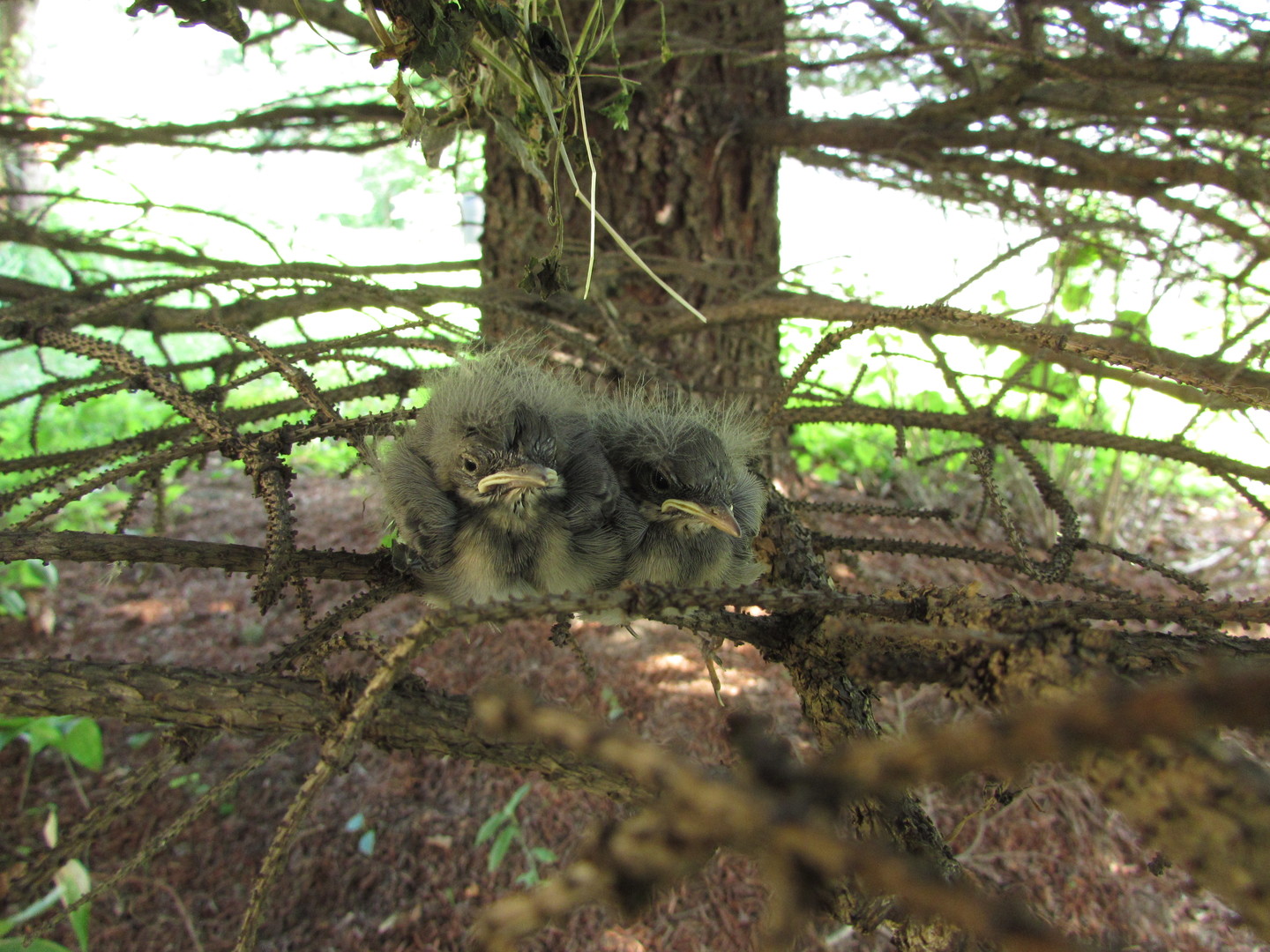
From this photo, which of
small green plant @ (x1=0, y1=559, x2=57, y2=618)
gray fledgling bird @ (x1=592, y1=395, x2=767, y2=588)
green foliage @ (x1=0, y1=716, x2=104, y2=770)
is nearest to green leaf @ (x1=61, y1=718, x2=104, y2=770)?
green foliage @ (x1=0, y1=716, x2=104, y2=770)

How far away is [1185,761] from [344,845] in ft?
10.1

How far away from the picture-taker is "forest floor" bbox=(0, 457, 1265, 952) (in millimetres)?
2424

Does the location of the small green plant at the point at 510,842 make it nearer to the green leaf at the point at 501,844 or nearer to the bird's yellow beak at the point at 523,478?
the green leaf at the point at 501,844

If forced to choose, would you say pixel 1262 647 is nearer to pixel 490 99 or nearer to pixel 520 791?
pixel 490 99

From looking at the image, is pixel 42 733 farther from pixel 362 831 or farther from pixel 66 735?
pixel 362 831

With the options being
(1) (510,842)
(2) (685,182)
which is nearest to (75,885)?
(1) (510,842)

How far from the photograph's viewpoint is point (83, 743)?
8.07 feet

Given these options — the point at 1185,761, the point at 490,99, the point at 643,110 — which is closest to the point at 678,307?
the point at 643,110

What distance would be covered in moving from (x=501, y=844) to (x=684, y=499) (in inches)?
76.5

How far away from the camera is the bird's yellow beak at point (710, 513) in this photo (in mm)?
1192

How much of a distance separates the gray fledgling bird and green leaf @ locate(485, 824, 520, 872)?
175cm

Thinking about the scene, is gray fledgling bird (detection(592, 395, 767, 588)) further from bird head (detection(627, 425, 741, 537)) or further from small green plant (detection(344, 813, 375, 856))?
small green plant (detection(344, 813, 375, 856))

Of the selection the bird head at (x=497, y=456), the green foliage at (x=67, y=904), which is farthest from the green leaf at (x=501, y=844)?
the bird head at (x=497, y=456)

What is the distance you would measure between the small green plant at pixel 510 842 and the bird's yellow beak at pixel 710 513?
1.84m
